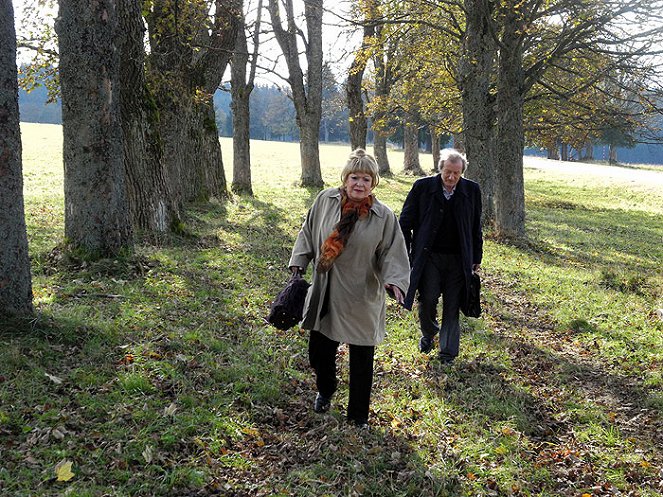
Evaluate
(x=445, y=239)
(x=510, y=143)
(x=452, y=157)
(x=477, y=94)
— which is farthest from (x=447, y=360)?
(x=477, y=94)

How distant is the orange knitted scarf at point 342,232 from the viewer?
14.7ft

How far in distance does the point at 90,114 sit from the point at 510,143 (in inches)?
411

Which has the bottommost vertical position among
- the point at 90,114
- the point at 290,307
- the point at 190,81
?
the point at 290,307

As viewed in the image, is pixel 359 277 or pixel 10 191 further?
pixel 10 191

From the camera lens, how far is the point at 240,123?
19.4 m

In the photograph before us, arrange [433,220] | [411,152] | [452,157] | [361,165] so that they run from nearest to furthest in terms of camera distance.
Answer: [361,165] < [452,157] < [433,220] < [411,152]

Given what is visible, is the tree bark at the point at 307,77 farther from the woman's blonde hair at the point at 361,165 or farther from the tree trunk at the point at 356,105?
the woman's blonde hair at the point at 361,165

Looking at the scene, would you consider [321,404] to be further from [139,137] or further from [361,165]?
[139,137]

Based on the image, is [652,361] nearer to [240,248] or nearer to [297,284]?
[297,284]

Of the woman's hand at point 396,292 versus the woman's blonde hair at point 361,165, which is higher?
the woman's blonde hair at point 361,165

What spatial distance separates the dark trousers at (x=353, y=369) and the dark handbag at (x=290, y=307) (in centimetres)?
28

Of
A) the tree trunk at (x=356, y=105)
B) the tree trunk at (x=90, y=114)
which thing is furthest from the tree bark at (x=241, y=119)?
the tree trunk at (x=90, y=114)

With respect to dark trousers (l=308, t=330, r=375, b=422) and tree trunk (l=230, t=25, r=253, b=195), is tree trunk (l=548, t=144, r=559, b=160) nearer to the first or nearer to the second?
tree trunk (l=230, t=25, r=253, b=195)

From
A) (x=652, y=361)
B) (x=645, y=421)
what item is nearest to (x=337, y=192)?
(x=645, y=421)
